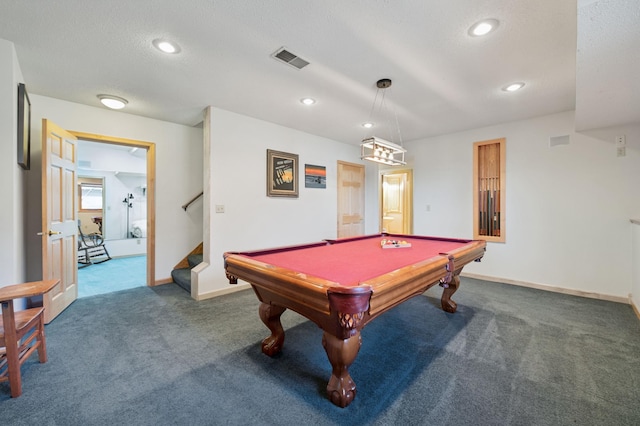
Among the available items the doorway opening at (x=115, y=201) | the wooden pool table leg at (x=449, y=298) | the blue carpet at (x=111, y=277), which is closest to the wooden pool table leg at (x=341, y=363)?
the wooden pool table leg at (x=449, y=298)

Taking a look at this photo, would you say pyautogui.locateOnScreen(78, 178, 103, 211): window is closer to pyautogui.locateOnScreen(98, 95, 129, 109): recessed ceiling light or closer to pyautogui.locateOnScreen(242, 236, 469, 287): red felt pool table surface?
pyautogui.locateOnScreen(98, 95, 129, 109): recessed ceiling light

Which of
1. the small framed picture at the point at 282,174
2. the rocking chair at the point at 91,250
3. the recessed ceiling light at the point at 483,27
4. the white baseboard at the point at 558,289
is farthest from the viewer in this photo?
the rocking chair at the point at 91,250

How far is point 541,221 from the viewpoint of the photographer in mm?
3740

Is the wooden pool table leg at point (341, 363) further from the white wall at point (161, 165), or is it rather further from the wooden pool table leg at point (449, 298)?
the white wall at point (161, 165)

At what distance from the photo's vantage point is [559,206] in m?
3.61

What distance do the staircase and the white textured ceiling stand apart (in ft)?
7.07

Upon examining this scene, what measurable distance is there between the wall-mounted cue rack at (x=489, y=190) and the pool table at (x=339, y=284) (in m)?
2.08

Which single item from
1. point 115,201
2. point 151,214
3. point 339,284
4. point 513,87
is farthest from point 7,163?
point 115,201

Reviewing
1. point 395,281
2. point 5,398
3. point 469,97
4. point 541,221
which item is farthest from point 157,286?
point 541,221

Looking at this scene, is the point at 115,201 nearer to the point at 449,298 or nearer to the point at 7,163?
the point at 7,163

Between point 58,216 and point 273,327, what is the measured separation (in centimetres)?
274

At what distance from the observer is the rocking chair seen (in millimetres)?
5258

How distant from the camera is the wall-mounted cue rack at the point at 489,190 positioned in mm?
4066

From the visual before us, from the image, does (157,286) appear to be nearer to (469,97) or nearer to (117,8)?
(117,8)
